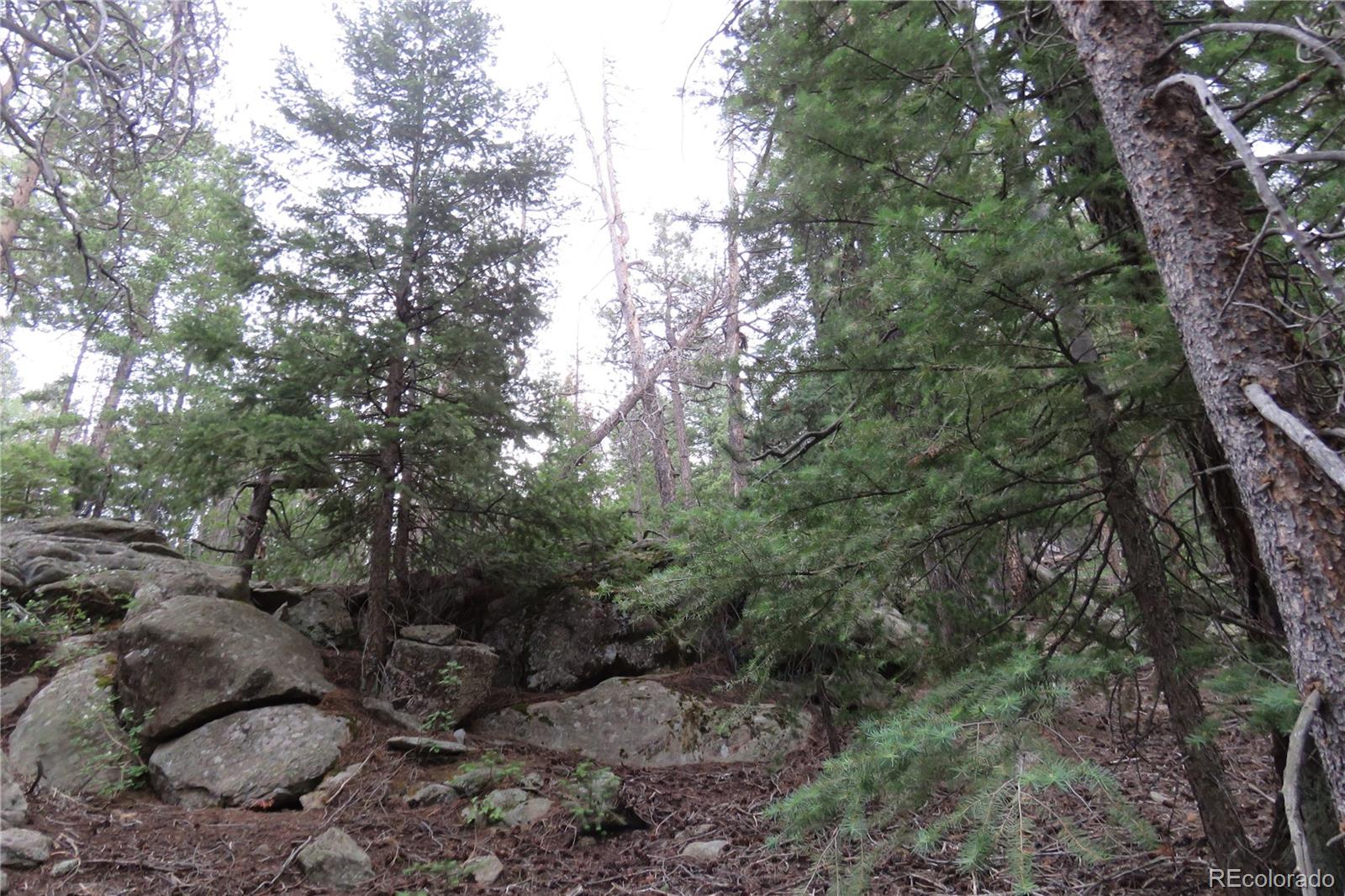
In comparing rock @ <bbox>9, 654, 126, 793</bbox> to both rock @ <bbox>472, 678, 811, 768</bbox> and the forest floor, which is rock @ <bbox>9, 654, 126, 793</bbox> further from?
rock @ <bbox>472, 678, 811, 768</bbox>

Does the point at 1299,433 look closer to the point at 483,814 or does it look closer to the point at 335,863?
the point at 335,863

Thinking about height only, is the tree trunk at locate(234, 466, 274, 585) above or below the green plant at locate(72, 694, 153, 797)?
above

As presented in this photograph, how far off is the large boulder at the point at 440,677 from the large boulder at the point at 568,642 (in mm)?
925

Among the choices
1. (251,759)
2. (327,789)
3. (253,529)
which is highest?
(253,529)

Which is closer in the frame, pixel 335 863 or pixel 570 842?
pixel 335 863

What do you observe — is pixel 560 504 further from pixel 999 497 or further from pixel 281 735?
pixel 999 497

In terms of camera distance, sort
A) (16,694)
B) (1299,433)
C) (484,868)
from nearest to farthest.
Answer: (1299,433)
(484,868)
(16,694)

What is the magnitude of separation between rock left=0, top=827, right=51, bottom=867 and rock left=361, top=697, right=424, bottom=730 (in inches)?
113

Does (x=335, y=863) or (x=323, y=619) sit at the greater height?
(x=323, y=619)

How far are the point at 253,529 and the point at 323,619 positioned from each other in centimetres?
165

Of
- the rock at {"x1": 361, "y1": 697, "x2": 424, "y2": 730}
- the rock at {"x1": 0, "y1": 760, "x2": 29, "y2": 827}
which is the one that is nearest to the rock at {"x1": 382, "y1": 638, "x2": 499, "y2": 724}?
the rock at {"x1": 361, "y1": 697, "x2": 424, "y2": 730}

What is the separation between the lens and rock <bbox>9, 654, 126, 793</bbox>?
5676mm

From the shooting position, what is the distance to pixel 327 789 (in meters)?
5.85

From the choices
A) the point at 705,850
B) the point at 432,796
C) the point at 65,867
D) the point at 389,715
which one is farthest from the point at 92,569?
the point at 705,850
